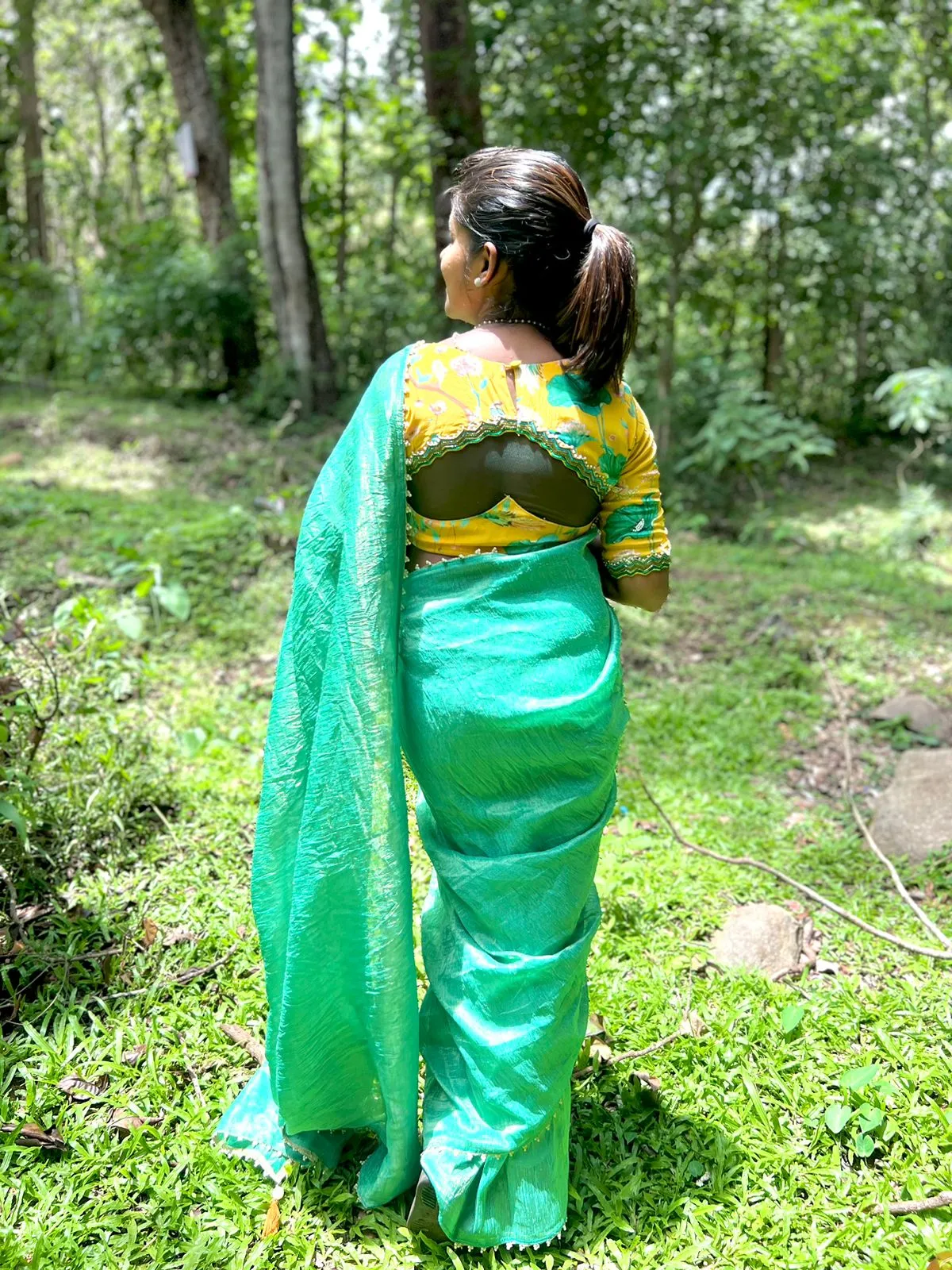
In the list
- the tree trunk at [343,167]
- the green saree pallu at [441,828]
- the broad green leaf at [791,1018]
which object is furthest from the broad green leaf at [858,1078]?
the tree trunk at [343,167]

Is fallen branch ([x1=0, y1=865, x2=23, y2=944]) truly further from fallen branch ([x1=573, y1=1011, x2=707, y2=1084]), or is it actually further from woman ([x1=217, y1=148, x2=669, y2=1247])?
fallen branch ([x1=573, y1=1011, x2=707, y2=1084])

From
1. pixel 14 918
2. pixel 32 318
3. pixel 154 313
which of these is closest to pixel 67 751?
pixel 14 918

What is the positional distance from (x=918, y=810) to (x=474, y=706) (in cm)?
220

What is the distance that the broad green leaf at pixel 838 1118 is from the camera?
207cm

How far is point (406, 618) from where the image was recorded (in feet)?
5.77

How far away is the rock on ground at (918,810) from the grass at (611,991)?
130mm

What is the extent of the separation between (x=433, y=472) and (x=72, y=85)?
21222 mm

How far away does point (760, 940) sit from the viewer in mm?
2670

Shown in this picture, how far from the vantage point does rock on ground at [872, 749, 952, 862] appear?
3.18 metres

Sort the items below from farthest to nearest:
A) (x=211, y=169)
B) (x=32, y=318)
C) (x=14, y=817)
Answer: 1. (x=32, y=318)
2. (x=211, y=169)
3. (x=14, y=817)

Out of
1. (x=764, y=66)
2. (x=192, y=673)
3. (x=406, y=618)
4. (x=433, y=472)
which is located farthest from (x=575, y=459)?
(x=764, y=66)

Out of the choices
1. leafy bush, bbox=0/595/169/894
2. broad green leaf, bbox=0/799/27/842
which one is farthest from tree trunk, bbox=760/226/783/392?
broad green leaf, bbox=0/799/27/842

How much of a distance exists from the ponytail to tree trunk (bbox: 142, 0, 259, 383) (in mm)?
8421

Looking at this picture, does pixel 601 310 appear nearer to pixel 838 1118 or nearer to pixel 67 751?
pixel 838 1118
